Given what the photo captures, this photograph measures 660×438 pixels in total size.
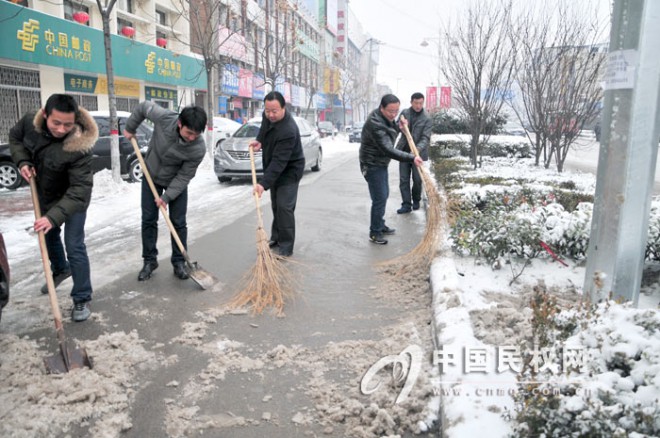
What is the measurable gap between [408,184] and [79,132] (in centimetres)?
554

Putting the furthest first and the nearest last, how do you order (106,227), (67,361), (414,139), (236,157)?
(236,157)
(414,139)
(106,227)
(67,361)

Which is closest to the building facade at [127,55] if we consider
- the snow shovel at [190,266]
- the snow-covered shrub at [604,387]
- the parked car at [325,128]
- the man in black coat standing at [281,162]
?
the man in black coat standing at [281,162]

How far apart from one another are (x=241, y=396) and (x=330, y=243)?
364 centimetres

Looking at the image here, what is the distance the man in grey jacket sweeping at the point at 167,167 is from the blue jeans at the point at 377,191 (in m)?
2.28

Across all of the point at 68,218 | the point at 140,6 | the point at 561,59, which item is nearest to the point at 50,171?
the point at 68,218

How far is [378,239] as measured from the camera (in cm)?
645

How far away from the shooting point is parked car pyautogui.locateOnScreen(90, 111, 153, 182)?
11.0 meters

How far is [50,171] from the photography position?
3.86m

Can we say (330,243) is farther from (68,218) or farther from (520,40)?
(520,40)

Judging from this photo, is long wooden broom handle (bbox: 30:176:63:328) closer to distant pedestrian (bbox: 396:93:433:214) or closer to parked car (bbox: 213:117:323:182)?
distant pedestrian (bbox: 396:93:433:214)

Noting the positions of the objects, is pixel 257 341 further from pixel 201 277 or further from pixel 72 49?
pixel 72 49

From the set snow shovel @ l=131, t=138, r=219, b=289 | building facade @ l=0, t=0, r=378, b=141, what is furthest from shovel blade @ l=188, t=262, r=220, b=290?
building facade @ l=0, t=0, r=378, b=141

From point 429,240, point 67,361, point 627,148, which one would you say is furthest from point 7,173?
point 627,148

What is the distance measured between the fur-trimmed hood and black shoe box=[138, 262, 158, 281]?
1.44m
